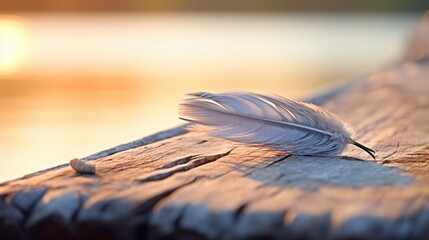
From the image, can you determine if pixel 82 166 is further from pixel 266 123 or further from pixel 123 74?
pixel 123 74

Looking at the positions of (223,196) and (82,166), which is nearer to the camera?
(223,196)

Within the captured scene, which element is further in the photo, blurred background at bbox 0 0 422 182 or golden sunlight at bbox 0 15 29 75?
golden sunlight at bbox 0 15 29 75

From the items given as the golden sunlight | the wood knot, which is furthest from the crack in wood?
the golden sunlight

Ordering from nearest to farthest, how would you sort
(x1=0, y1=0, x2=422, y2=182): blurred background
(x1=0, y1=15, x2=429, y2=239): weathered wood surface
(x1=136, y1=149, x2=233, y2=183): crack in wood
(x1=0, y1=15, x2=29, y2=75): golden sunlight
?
(x1=0, y1=15, x2=429, y2=239): weathered wood surface → (x1=136, y1=149, x2=233, y2=183): crack in wood → (x1=0, y1=0, x2=422, y2=182): blurred background → (x1=0, y1=15, x2=29, y2=75): golden sunlight

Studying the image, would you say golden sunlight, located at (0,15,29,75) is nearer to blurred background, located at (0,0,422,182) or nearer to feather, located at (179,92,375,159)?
blurred background, located at (0,0,422,182)

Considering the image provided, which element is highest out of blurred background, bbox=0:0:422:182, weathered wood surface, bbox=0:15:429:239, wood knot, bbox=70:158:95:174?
wood knot, bbox=70:158:95:174

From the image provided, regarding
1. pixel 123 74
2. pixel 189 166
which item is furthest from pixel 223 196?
pixel 123 74
